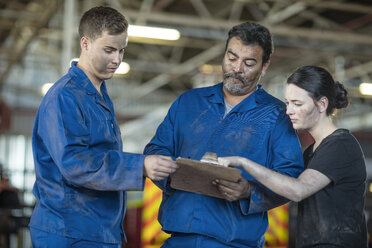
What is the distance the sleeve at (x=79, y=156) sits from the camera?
2727 mm

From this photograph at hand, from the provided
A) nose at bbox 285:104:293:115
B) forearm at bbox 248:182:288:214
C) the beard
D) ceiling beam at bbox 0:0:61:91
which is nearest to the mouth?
the beard

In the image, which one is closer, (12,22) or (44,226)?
(44,226)

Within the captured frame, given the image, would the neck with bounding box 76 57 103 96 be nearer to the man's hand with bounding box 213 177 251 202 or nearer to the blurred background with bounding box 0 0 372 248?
the man's hand with bounding box 213 177 251 202

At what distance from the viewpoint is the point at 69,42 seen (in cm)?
1030

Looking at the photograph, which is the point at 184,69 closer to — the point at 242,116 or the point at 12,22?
the point at 12,22

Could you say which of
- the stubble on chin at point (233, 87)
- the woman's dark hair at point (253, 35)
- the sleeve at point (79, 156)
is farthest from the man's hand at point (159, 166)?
the woman's dark hair at point (253, 35)

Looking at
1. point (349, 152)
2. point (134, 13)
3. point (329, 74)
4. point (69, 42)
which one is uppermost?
point (134, 13)

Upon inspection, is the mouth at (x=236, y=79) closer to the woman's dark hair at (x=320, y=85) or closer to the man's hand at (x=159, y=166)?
the woman's dark hair at (x=320, y=85)

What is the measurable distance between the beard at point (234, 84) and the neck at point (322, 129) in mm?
510

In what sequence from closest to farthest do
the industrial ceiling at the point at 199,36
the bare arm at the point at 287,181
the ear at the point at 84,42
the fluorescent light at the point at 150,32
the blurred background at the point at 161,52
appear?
the bare arm at the point at 287,181 → the ear at the point at 84,42 → the blurred background at the point at 161,52 → the fluorescent light at the point at 150,32 → the industrial ceiling at the point at 199,36

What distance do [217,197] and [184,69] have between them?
1663cm

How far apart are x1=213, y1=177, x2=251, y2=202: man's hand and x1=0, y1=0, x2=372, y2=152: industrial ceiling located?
717 centimetres

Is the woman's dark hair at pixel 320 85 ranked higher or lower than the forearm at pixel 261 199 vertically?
higher

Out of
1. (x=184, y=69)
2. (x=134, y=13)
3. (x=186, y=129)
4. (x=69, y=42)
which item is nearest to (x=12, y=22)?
(x=184, y=69)
